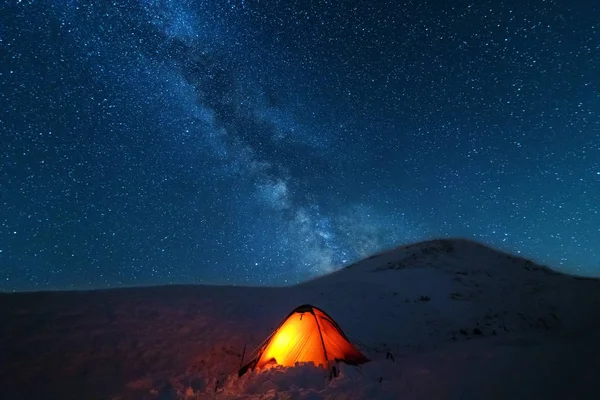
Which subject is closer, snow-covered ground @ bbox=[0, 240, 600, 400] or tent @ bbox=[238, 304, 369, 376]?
snow-covered ground @ bbox=[0, 240, 600, 400]

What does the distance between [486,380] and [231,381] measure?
17.6 feet

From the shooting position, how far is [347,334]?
1330 cm

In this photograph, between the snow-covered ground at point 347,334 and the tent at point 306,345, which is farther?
the tent at point 306,345

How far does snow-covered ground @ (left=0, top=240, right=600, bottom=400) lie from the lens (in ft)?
22.3

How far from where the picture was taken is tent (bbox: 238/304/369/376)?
358 inches

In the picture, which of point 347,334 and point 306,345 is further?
point 347,334

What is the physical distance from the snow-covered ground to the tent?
2.92 feet

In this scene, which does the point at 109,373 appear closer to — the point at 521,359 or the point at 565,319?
the point at 521,359

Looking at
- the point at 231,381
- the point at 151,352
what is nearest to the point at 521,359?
the point at 231,381

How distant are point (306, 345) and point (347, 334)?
14.7 ft

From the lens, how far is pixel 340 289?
19500 mm

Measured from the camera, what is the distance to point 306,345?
9.35m

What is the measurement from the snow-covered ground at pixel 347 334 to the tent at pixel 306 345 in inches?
35.0

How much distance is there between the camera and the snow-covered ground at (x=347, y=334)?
22.3 ft
